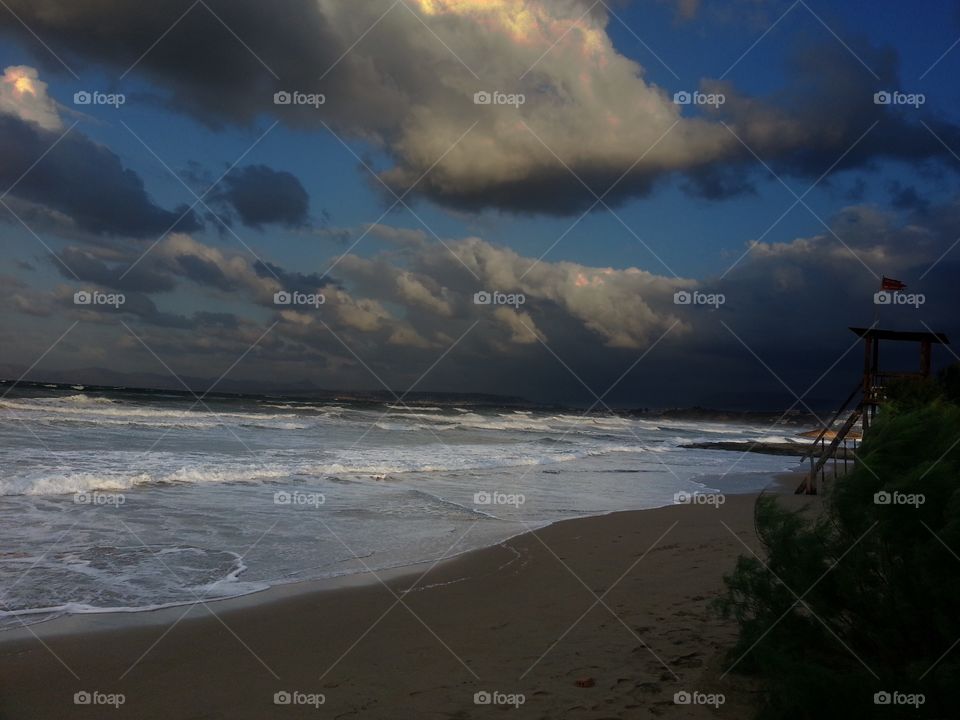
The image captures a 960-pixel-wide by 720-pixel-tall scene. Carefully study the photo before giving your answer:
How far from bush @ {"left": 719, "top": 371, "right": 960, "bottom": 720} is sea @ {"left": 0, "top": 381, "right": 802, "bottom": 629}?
5424mm

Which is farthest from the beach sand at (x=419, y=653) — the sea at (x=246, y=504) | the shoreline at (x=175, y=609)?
the sea at (x=246, y=504)

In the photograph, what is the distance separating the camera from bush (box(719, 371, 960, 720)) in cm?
374

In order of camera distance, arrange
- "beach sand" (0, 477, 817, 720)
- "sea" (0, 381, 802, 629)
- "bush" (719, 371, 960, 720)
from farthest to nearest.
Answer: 1. "sea" (0, 381, 802, 629)
2. "beach sand" (0, 477, 817, 720)
3. "bush" (719, 371, 960, 720)

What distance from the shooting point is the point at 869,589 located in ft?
14.0

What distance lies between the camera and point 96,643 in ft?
18.9

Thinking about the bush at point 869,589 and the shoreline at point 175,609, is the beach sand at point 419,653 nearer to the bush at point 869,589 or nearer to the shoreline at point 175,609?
Answer: the shoreline at point 175,609

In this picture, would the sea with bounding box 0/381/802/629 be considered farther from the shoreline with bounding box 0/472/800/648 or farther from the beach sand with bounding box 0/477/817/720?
the beach sand with bounding box 0/477/817/720

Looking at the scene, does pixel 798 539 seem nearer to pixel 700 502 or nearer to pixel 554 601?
pixel 554 601

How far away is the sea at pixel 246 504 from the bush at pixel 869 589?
214 inches

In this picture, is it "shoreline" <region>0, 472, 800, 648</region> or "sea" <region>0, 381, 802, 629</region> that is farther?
"sea" <region>0, 381, 802, 629</region>

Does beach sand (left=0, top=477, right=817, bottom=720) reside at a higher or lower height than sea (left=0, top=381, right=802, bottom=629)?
lower

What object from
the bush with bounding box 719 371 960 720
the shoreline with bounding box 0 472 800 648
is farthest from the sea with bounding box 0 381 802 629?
the bush with bounding box 719 371 960 720

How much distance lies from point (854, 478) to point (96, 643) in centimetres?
585

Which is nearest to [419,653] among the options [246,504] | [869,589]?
[869,589]
